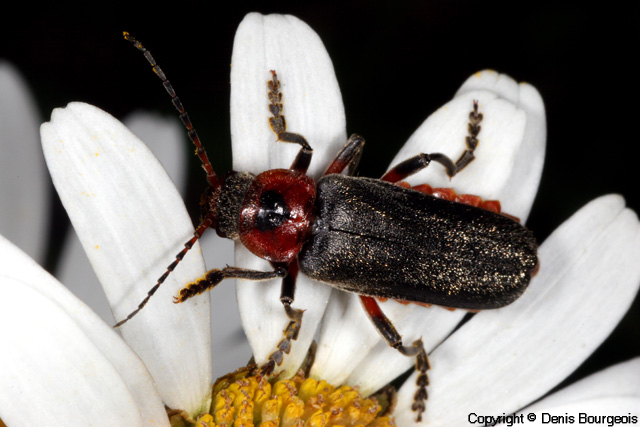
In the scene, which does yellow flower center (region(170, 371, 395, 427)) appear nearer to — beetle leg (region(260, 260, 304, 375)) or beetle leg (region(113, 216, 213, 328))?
beetle leg (region(260, 260, 304, 375))

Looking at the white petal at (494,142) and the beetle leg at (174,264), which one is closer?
the beetle leg at (174,264)

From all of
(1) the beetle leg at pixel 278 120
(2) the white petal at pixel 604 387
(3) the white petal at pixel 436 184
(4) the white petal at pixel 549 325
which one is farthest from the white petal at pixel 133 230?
(2) the white petal at pixel 604 387

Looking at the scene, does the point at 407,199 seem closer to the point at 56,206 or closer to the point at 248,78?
the point at 248,78

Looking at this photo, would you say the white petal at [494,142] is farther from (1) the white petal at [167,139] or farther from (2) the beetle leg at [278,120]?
(1) the white petal at [167,139]

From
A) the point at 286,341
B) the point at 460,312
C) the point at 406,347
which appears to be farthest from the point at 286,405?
the point at 460,312

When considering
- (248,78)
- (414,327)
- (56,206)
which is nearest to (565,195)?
(414,327)

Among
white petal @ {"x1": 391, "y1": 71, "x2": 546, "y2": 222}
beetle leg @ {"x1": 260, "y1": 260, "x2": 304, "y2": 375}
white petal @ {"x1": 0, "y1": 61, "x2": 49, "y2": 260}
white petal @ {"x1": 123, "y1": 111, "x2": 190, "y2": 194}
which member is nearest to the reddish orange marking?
white petal @ {"x1": 391, "y1": 71, "x2": 546, "y2": 222}
